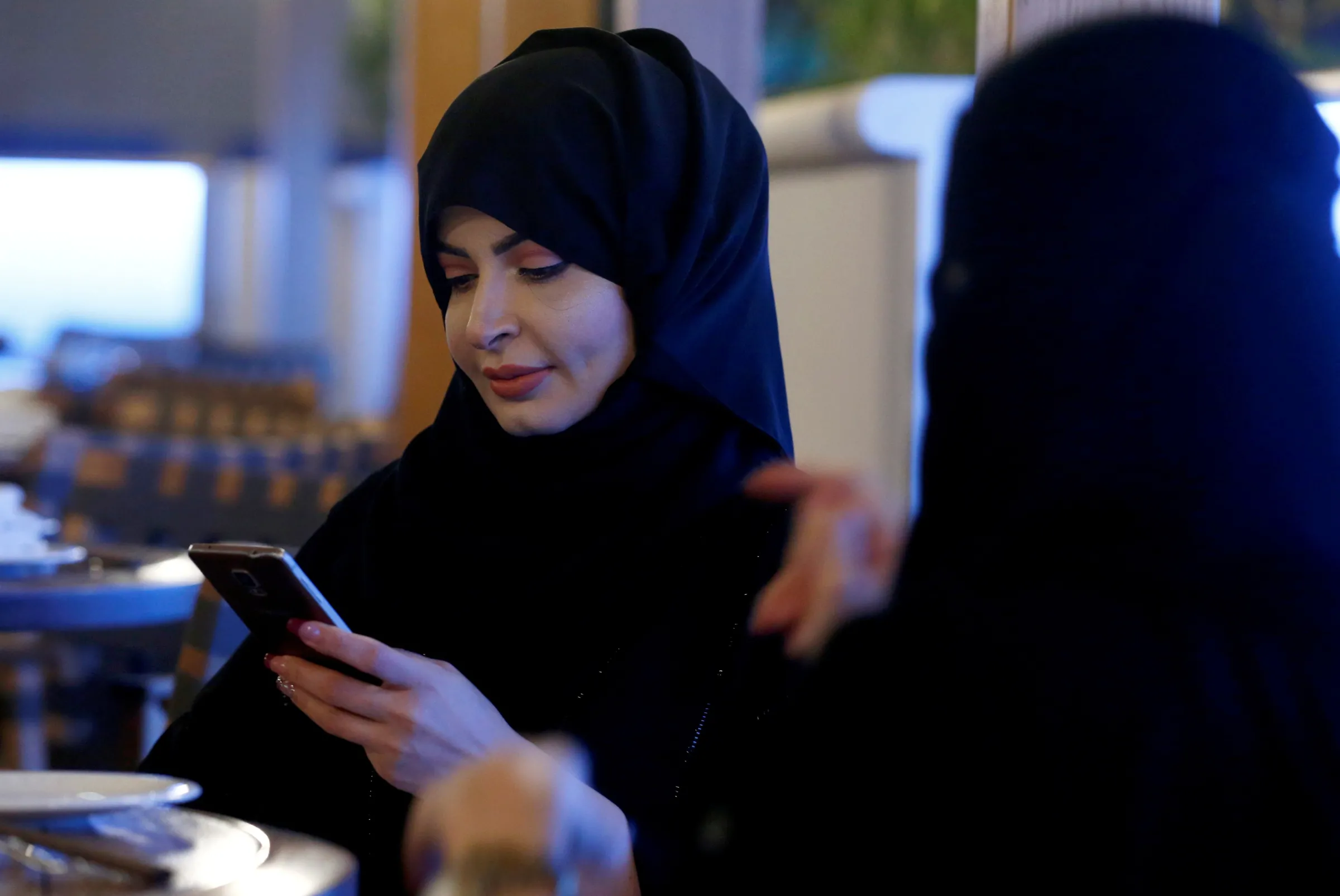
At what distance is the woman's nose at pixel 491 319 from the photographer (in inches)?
59.1

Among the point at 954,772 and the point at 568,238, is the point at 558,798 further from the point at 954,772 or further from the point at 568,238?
the point at 568,238

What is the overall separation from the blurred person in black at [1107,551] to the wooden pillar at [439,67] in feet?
6.80

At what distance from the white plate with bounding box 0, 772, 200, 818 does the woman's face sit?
0.50m

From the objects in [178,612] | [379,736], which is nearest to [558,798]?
[379,736]

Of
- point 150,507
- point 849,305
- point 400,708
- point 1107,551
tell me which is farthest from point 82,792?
point 150,507

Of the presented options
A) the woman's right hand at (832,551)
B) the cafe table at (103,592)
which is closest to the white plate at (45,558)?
the cafe table at (103,592)

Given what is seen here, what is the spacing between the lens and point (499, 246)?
1523mm

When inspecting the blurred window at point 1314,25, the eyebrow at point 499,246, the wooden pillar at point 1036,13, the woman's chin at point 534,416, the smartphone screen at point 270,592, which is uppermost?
the blurred window at point 1314,25

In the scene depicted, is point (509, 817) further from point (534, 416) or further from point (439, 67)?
point (439, 67)

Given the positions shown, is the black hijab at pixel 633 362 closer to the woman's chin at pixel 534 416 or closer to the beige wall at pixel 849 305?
the woman's chin at pixel 534 416

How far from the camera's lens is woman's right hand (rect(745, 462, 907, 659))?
952 millimetres

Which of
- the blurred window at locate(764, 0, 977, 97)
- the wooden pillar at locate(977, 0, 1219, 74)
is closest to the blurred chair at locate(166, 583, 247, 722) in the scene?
the wooden pillar at locate(977, 0, 1219, 74)

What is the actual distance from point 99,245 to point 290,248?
28.3 ft

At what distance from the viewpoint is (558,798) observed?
76 centimetres
